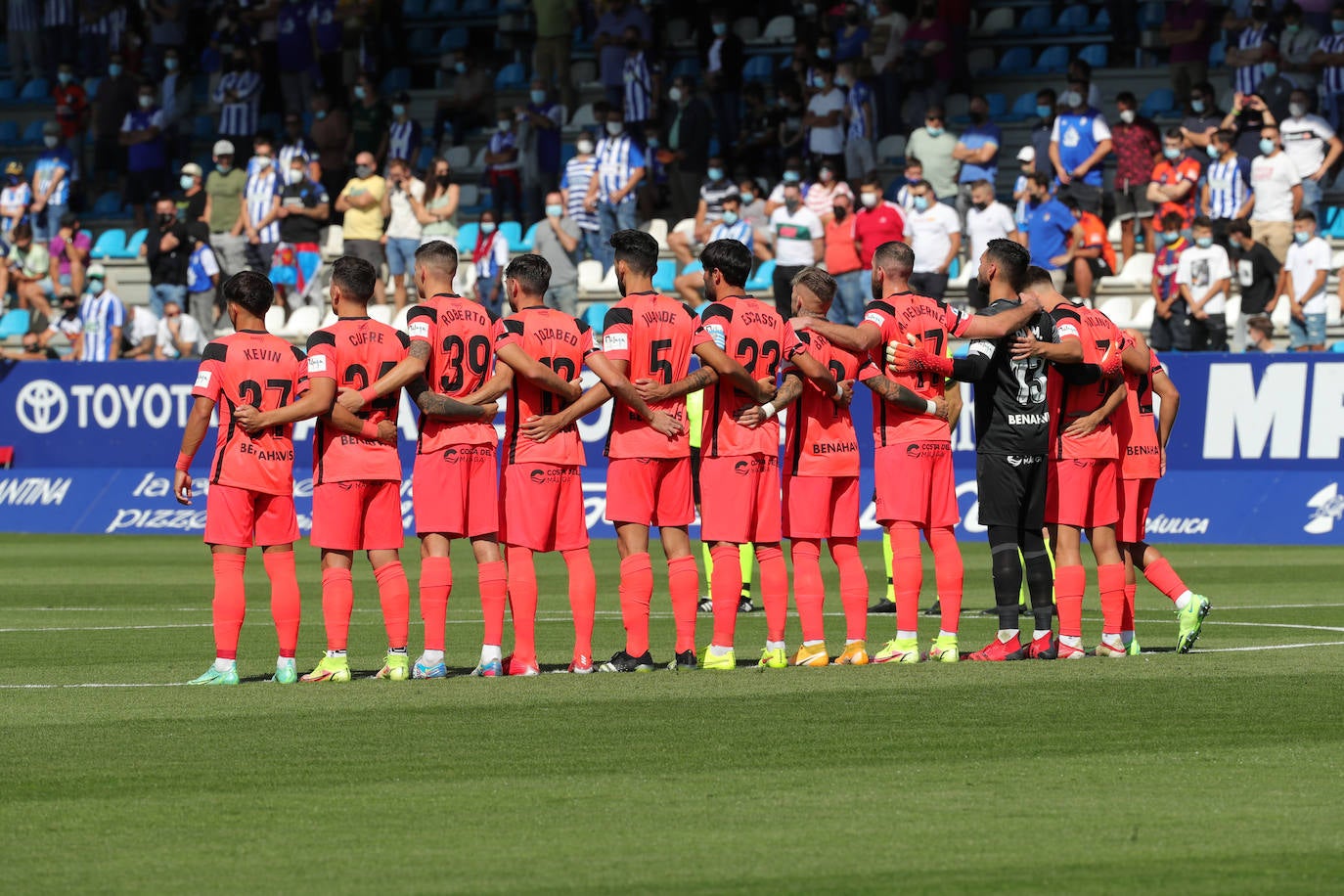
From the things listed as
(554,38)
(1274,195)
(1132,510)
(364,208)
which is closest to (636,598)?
(1132,510)

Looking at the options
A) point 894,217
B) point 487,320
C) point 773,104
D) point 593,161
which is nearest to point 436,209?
point 593,161

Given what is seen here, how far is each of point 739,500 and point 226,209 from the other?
21434mm

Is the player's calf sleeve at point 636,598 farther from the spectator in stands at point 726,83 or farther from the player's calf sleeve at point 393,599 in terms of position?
the spectator in stands at point 726,83

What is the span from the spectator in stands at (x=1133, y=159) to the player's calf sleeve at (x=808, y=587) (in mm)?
16535

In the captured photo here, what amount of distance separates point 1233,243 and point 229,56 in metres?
18.0

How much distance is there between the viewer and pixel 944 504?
1225 cm

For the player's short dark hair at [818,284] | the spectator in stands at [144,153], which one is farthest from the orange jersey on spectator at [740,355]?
the spectator in stands at [144,153]

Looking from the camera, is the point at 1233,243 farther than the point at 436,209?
No

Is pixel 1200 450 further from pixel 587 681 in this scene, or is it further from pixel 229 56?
pixel 229 56

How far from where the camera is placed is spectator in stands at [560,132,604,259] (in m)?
29.6

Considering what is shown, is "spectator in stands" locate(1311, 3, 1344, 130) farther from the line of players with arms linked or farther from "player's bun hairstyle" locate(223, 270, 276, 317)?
"player's bun hairstyle" locate(223, 270, 276, 317)

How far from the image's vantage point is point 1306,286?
83.9ft

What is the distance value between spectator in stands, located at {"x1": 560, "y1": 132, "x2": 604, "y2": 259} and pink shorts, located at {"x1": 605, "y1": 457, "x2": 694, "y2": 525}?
59.5 feet

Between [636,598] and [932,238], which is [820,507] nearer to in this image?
[636,598]
